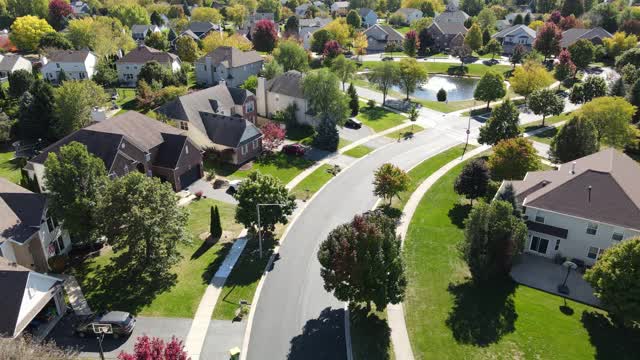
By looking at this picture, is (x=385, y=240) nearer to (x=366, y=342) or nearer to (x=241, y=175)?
(x=366, y=342)

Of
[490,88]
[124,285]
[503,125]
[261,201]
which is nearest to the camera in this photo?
[124,285]

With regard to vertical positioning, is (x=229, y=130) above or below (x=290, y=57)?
below

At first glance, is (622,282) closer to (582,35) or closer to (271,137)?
(271,137)

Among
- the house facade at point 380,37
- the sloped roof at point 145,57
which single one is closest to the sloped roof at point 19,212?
the sloped roof at point 145,57

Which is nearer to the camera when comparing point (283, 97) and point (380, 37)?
point (283, 97)

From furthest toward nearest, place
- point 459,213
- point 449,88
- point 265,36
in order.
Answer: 1. point 265,36
2. point 449,88
3. point 459,213

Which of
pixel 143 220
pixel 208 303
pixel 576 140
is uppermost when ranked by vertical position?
pixel 576 140

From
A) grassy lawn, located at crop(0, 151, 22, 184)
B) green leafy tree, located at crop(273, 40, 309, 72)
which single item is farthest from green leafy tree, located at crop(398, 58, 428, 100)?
grassy lawn, located at crop(0, 151, 22, 184)

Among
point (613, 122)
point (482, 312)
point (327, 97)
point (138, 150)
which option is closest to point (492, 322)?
point (482, 312)
